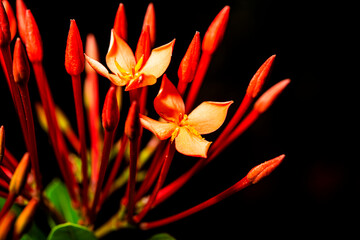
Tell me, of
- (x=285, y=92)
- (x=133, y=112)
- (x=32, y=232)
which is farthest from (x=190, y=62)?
Answer: (x=285, y=92)

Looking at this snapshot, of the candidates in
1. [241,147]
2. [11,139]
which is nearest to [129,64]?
[11,139]

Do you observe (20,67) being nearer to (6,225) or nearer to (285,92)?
(6,225)

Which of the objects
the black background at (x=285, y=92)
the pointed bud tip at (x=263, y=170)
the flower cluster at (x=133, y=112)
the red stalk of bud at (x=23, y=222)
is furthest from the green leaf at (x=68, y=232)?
the black background at (x=285, y=92)

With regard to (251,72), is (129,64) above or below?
above

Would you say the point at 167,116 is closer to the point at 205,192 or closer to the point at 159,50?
the point at 159,50

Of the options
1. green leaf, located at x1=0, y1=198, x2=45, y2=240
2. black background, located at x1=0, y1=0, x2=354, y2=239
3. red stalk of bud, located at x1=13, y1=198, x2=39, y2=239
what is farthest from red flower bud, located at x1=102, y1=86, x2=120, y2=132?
black background, located at x1=0, y1=0, x2=354, y2=239

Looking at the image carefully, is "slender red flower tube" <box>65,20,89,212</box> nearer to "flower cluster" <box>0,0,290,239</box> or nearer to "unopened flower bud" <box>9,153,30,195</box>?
"flower cluster" <box>0,0,290,239</box>

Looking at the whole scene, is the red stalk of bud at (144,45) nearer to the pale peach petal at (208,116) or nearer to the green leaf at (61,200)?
the pale peach petal at (208,116)
